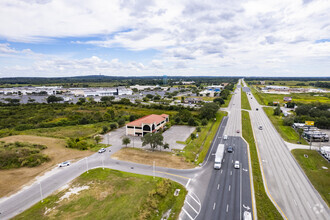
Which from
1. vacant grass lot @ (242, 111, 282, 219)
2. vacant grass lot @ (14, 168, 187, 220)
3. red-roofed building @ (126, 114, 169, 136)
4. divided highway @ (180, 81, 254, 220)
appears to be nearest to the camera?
vacant grass lot @ (242, 111, 282, 219)

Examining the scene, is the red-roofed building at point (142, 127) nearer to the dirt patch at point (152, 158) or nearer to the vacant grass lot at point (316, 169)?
the dirt patch at point (152, 158)

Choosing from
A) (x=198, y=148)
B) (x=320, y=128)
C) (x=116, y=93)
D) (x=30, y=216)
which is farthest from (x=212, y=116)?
(x=116, y=93)

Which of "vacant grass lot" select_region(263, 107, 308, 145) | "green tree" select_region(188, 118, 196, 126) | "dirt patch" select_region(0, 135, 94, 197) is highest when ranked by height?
"green tree" select_region(188, 118, 196, 126)

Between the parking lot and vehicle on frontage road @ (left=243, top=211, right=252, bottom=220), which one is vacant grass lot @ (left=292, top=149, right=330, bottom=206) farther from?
the parking lot

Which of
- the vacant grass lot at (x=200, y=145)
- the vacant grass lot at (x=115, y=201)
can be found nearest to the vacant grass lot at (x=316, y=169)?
the vacant grass lot at (x=200, y=145)

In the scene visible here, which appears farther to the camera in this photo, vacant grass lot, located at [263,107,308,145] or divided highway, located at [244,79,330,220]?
vacant grass lot, located at [263,107,308,145]

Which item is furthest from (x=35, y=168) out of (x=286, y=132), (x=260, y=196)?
(x=286, y=132)

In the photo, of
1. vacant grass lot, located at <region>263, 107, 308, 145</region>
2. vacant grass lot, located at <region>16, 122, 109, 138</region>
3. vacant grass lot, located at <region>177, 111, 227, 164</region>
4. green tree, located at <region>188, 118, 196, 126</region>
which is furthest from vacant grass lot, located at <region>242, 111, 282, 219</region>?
vacant grass lot, located at <region>16, 122, 109, 138</region>

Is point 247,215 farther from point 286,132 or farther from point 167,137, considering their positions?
point 286,132
